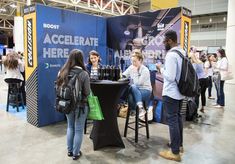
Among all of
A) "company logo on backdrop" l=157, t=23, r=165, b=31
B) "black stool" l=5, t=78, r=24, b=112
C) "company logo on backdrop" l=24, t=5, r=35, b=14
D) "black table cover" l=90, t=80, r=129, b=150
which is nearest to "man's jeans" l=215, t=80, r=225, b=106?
"company logo on backdrop" l=157, t=23, r=165, b=31

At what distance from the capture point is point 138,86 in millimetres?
3631

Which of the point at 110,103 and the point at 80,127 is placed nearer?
the point at 80,127

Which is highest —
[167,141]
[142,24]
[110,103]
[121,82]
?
[142,24]

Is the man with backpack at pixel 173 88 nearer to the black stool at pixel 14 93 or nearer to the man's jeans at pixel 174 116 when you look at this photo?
the man's jeans at pixel 174 116

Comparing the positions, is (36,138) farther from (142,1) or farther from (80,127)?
(142,1)

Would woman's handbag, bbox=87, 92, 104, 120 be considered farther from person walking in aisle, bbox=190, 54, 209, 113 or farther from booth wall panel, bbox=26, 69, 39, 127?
person walking in aisle, bbox=190, 54, 209, 113

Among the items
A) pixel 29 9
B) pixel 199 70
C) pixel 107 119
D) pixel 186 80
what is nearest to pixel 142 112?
pixel 107 119

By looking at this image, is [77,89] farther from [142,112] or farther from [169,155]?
[169,155]

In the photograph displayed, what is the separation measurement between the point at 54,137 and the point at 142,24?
9.27 feet

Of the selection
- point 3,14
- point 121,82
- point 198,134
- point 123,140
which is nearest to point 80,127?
point 121,82

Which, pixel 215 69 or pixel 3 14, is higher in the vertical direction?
pixel 3 14

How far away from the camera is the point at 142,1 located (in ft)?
51.9

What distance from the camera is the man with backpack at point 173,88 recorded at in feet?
8.99

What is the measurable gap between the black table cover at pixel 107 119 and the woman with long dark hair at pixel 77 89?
0.29 meters
